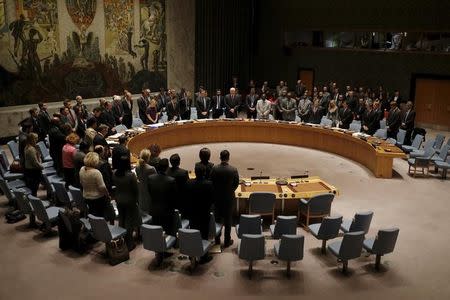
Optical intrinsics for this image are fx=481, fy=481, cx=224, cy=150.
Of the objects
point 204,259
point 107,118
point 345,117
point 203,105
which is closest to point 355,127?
point 345,117

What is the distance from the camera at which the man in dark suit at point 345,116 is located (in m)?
14.2

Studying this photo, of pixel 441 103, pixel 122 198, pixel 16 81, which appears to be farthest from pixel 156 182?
pixel 441 103

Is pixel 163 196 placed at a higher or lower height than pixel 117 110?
lower

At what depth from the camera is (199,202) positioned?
22.4 ft

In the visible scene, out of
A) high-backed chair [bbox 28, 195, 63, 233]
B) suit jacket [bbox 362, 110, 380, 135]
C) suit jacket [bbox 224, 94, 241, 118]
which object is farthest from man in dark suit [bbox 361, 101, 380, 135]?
high-backed chair [bbox 28, 195, 63, 233]

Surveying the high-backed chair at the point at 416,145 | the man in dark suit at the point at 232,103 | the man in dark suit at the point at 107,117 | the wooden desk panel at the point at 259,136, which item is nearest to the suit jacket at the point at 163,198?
the wooden desk panel at the point at 259,136

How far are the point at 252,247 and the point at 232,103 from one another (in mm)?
9349

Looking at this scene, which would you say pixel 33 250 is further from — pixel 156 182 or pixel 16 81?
pixel 16 81

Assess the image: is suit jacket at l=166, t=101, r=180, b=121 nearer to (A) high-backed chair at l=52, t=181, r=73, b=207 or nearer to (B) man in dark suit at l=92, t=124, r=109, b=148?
(B) man in dark suit at l=92, t=124, r=109, b=148

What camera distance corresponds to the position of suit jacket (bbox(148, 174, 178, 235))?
6.75 metres

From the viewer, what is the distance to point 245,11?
21078 mm

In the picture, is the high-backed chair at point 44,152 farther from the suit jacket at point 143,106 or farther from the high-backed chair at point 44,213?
the suit jacket at point 143,106

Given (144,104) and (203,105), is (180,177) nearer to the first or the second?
(144,104)

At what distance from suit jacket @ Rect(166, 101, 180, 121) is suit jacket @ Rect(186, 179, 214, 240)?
8.03 m
